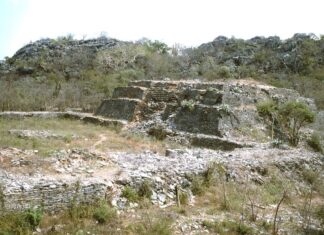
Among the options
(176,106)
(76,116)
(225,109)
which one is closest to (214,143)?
(225,109)

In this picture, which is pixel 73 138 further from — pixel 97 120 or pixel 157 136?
pixel 97 120

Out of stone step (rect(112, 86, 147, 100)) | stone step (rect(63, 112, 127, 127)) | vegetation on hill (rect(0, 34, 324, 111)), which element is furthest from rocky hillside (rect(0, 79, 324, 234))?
vegetation on hill (rect(0, 34, 324, 111))

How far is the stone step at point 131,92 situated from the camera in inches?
848

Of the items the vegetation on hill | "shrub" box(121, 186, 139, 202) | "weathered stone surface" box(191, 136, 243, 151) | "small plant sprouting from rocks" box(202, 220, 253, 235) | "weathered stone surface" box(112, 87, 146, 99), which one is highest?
the vegetation on hill

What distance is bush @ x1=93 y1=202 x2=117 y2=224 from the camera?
27.0ft

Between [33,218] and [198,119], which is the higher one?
[198,119]

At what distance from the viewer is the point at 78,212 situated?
327 inches

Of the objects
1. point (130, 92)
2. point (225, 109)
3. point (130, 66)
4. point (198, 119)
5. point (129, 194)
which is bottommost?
point (129, 194)

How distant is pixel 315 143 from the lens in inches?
663

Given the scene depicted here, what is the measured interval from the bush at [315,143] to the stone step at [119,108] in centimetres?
785

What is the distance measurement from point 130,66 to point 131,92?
16602 millimetres

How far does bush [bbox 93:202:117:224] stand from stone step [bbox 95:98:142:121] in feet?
37.8

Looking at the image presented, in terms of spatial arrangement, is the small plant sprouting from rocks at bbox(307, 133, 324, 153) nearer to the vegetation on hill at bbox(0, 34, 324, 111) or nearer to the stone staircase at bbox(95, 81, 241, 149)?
the stone staircase at bbox(95, 81, 241, 149)

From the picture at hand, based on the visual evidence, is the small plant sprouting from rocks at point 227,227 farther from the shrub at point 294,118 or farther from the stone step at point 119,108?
the stone step at point 119,108
